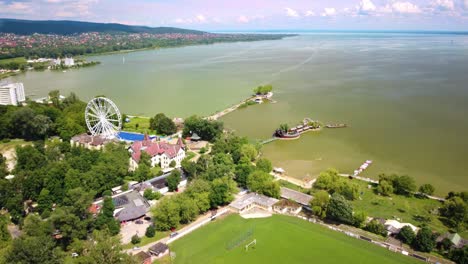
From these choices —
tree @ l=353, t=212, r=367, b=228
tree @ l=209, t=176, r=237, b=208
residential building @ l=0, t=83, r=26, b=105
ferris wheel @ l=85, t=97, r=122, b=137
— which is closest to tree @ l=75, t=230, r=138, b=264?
tree @ l=209, t=176, r=237, b=208

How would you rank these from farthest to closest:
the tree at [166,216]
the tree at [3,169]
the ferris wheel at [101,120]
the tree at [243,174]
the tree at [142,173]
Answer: the ferris wheel at [101,120], the tree at [142,173], the tree at [3,169], the tree at [243,174], the tree at [166,216]

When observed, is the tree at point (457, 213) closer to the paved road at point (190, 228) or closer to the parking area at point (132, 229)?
the paved road at point (190, 228)

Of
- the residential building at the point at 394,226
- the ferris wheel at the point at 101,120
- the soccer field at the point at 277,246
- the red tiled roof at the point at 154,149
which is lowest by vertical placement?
the soccer field at the point at 277,246

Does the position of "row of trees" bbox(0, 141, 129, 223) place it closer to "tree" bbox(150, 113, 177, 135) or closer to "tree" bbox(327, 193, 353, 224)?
"tree" bbox(150, 113, 177, 135)

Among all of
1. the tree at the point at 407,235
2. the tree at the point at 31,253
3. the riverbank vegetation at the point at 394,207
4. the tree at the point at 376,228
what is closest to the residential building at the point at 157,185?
the tree at the point at 31,253

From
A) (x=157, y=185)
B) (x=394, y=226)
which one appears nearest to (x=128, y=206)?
(x=157, y=185)

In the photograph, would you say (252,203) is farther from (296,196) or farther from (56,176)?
(56,176)
